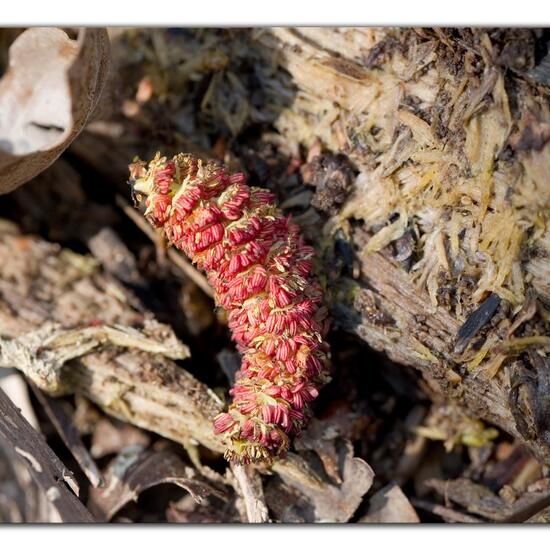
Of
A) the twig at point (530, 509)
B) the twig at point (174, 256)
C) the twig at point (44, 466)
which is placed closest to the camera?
the twig at point (44, 466)

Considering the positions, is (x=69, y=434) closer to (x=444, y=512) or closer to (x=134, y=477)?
(x=134, y=477)

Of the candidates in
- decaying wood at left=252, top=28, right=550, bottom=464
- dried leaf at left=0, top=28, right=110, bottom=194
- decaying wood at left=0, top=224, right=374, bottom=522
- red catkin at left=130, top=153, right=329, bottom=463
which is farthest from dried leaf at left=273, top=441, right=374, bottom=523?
dried leaf at left=0, top=28, right=110, bottom=194

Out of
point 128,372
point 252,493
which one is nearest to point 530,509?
point 252,493

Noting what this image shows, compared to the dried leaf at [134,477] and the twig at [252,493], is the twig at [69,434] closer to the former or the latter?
the dried leaf at [134,477]

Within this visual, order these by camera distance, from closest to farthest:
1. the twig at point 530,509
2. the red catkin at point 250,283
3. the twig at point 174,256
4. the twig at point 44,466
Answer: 1. the red catkin at point 250,283
2. the twig at point 44,466
3. the twig at point 530,509
4. the twig at point 174,256

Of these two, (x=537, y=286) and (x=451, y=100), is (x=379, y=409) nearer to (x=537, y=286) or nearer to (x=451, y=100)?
(x=537, y=286)

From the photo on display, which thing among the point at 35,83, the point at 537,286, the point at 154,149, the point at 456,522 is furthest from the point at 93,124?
the point at 456,522

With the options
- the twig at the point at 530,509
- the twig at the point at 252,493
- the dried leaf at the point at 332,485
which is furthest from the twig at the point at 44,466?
the twig at the point at 530,509
